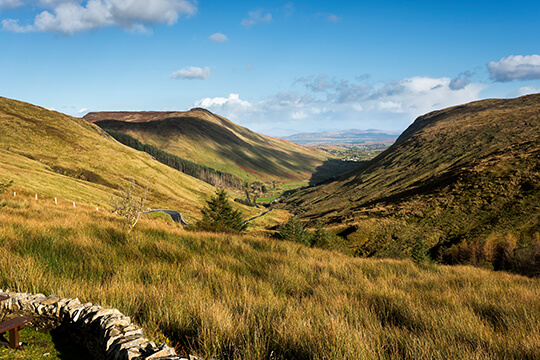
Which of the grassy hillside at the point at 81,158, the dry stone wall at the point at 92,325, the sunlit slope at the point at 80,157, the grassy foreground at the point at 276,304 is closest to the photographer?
the dry stone wall at the point at 92,325

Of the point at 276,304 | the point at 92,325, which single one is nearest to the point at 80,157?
the point at 92,325

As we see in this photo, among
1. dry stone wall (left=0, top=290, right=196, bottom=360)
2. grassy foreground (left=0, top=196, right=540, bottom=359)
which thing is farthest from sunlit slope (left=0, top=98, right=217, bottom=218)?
dry stone wall (left=0, top=290, right=196, bottom=360)

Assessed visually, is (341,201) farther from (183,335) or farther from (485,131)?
(183,335)

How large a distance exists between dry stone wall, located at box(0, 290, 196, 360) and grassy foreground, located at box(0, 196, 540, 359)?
0.34 m

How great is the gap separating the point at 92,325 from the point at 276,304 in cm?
219

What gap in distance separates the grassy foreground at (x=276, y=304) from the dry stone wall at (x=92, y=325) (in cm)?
34

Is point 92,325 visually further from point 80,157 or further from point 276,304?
point 80,157

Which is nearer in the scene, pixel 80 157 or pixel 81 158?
pixel 81 158

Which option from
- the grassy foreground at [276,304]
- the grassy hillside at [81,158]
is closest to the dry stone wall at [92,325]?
the grassy foreground at [276,304]

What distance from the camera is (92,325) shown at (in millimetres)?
2996

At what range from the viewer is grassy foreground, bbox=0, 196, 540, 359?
2805mm

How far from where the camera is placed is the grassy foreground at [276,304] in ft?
9.20

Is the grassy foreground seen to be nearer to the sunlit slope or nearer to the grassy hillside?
the grassy hillside

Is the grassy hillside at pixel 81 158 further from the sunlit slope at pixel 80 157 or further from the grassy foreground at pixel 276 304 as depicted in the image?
the grassy foreground at pixel 276 304
